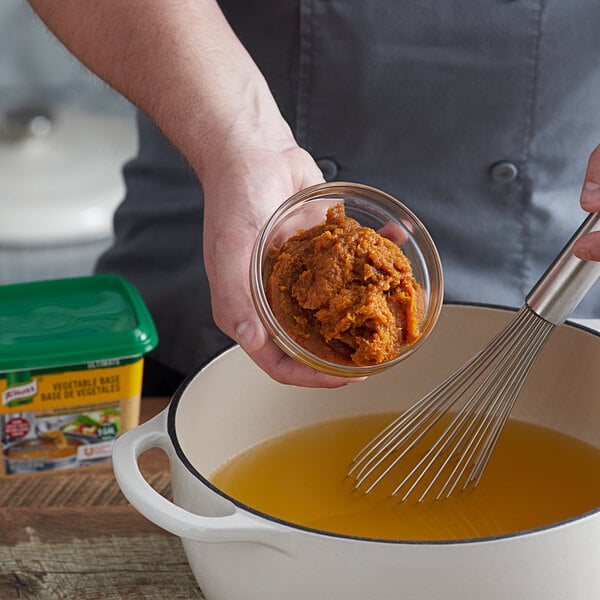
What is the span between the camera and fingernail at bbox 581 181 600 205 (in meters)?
0.63

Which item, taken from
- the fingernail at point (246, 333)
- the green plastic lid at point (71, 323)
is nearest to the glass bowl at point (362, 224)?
the fingernail at point (246, 333)

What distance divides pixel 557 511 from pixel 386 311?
19 centimetres

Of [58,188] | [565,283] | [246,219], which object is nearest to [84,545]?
[246,219]

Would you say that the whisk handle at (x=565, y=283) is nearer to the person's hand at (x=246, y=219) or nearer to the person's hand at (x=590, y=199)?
the person's hand at (x=590, y=199)

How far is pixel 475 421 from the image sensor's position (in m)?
0.74

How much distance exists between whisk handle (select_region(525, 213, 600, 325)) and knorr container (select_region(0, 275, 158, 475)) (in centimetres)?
34

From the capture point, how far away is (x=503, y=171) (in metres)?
0.91

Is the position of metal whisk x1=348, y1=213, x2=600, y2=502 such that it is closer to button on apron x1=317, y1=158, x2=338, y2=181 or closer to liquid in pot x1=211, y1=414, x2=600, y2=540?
liquid in pot x1=211, y1=414, x2=600, y2=540

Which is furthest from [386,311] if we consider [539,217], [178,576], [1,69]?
[1,69]

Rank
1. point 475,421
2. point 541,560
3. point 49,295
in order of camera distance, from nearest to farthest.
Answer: point 541,560 < point 475,421 < point 49,295

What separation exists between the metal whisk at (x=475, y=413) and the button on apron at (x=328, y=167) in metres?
0.26

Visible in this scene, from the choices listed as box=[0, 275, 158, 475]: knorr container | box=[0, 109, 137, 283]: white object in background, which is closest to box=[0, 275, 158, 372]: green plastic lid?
box=[0, 275, 158, 475]: knorr container

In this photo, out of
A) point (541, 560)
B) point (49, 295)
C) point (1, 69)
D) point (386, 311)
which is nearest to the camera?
point (541, 560)

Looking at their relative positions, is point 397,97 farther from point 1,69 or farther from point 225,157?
point 1,69
